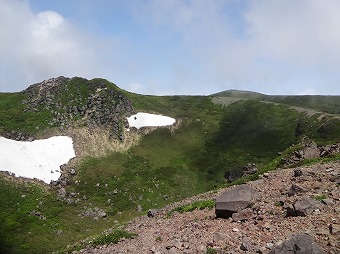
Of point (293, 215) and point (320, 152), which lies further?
point (320, 152)

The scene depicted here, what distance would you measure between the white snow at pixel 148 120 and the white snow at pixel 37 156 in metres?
20.5

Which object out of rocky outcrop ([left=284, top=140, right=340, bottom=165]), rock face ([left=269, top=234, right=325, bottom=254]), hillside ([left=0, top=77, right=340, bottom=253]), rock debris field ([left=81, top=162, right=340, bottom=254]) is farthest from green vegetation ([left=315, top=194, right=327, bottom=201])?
hillside ([left=0, top=77, right=340, bottom=253])

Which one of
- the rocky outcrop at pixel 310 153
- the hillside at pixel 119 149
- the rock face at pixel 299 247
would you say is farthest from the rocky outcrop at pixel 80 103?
the rock face at pixel 299 247

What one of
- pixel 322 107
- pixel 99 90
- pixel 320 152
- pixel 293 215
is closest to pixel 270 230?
pixel 293 215

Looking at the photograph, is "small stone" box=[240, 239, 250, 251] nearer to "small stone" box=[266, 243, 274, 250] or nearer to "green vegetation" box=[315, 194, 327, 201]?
Answer: "small stone" box=[266, 243, 274, 250]

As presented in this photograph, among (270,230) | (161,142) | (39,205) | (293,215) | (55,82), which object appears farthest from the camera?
(55,82)

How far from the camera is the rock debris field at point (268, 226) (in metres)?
13.6

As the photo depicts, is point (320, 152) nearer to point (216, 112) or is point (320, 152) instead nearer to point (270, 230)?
point (270, 230)

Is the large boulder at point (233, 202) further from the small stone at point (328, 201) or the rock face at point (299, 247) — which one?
the rock face at point (299, 247)

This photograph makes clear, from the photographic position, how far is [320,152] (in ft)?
123

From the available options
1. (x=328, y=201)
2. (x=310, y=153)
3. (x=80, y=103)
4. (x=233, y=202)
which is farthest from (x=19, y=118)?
(x=328, y=201)

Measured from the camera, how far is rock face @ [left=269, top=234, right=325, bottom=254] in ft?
39.3

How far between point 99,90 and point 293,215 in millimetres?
89239

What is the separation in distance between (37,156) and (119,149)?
20385 mm
